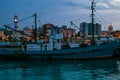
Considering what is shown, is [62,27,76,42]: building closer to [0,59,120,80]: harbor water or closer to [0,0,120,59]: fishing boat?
[0,0,120,59]: fishing boat

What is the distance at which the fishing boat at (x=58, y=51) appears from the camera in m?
49.8

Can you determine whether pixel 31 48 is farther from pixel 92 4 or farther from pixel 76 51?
pixel 92 4

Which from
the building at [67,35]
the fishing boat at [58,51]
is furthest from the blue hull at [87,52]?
the building at [67,35]

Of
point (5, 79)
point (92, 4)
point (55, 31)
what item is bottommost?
point (5, 79)

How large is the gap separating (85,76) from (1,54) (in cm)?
3024

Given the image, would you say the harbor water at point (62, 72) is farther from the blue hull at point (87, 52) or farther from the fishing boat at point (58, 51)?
the fishing boat at point (58, 51)

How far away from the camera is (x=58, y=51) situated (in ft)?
169

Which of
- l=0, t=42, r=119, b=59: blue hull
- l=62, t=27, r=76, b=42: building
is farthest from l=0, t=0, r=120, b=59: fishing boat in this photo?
l=62, t=27, r=76, b=42: building

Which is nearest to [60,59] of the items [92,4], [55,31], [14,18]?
[55,31]

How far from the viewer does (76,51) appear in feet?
164

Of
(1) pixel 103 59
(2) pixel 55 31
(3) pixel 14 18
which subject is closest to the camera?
(1) pixel 103 59

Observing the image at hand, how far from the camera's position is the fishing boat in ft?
164

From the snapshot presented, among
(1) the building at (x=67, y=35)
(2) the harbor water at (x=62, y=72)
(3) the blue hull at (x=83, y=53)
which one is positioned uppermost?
(1) the building at (x=67, y=35)

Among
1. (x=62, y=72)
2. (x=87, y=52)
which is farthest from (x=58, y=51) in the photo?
(x=62, y=72)
